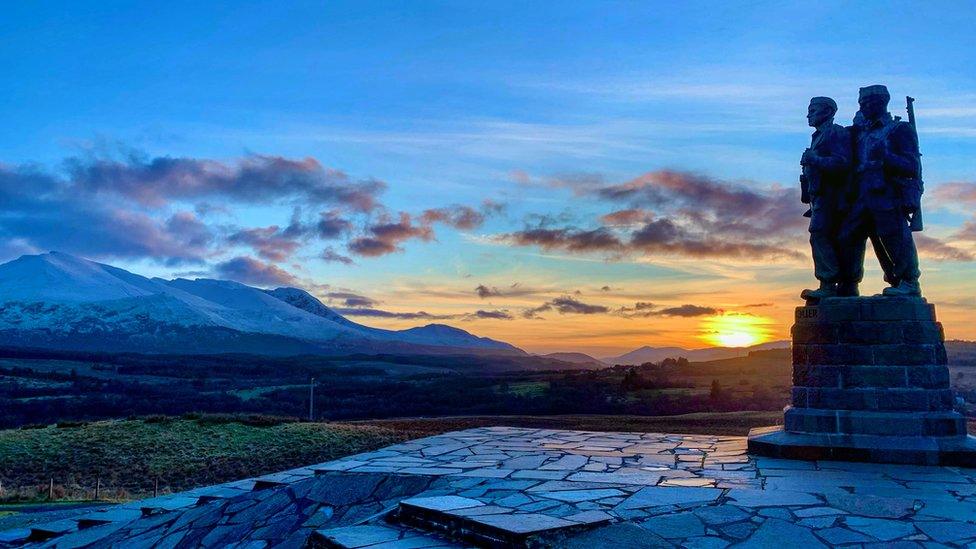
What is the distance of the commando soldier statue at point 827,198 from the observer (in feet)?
30.7

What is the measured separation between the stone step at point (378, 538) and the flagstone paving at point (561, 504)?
0.6 inches

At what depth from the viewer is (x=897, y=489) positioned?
6805 millimetres

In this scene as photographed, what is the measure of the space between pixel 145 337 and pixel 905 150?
172232mm

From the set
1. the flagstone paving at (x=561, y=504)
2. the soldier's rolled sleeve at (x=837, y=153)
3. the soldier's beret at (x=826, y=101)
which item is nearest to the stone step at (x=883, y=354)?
the flagstone paving at (x=561, y=504)

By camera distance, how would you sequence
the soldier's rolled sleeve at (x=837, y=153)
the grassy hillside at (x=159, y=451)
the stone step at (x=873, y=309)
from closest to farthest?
the stone step at (x=873, y=309) < the soldier's rolled sleeve at (x=837, y=153) < the grassy hillside at (x=159, y=451)

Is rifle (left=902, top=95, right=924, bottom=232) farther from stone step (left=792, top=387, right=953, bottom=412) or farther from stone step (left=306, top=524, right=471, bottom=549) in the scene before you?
stone step (left=306, top=524, right=471, bottom=549)

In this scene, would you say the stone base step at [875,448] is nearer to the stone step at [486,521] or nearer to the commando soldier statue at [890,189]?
the commando soldier statue at [890,189]

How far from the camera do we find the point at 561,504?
621 cm

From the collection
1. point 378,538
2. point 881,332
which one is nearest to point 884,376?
point 881,332

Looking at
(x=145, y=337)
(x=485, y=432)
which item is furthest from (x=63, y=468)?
(x=145, y=337)

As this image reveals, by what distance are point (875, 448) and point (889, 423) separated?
37 centimetres

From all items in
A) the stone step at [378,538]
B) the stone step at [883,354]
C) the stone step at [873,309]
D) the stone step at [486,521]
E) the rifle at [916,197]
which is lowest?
the stone step at [378,538]

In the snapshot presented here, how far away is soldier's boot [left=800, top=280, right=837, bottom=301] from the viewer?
9.41 metres

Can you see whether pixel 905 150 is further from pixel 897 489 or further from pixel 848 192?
pixel 897 489
